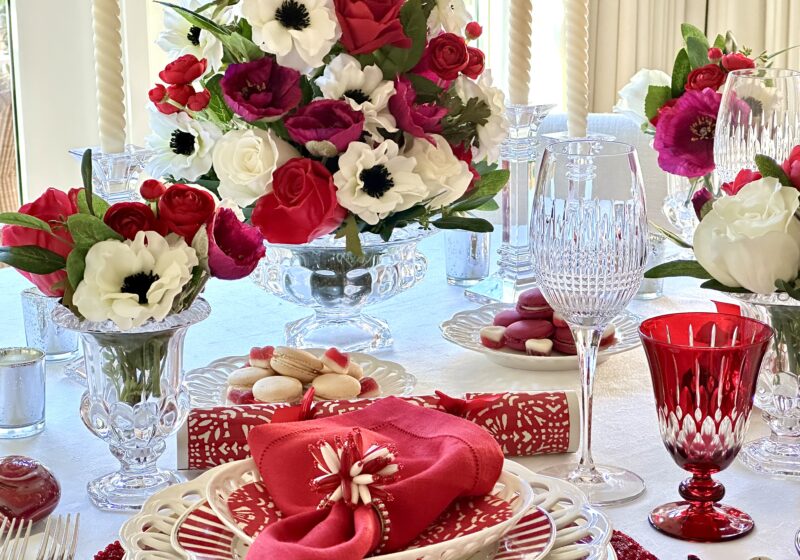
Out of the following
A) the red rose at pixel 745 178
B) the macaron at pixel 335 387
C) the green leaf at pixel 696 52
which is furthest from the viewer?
the green leaf at pixel 696 52

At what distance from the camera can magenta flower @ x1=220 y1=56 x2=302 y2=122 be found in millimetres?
1056

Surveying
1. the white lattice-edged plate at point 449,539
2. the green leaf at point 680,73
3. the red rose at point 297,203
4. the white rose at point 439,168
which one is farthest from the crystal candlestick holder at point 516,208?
the white lattice-edged plate at point 449,539

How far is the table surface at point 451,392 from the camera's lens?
2.73 feet

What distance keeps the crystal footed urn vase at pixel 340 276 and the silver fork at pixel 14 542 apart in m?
0.49

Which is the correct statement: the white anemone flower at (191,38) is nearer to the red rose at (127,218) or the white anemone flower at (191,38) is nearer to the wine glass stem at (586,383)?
the red rose at (127,218)

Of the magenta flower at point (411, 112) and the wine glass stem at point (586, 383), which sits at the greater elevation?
the magenta flower at point (411, 112)

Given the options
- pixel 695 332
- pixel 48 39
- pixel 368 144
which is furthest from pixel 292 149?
pixel 48 39

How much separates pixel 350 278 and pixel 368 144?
19cm

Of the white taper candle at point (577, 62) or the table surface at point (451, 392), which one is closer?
the table surface at point (451, 392)

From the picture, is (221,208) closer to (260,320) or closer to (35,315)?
(35,315)

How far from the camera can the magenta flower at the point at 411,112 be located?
1.10 metres

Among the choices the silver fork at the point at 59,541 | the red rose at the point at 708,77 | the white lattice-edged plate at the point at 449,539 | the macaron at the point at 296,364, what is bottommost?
the silver fork at the point at 59,541

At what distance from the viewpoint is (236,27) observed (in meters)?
1.13

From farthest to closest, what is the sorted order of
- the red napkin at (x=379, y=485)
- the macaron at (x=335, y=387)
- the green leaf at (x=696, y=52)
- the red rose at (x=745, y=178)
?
the green leaf at (x=696, y=52), the macaron at (x=335, y=387), the red rose at (x=745, y=178), the red napkin at (x=379, y=485)
